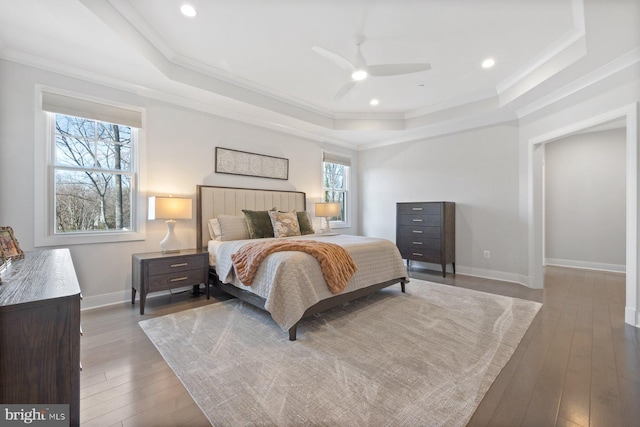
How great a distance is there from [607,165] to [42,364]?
Answer: 7.38 metres

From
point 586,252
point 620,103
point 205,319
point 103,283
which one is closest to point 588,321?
point 620,103

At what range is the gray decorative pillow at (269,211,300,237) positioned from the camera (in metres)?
3.88

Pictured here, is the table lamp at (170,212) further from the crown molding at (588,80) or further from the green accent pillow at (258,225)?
the crown molding at (588,80)

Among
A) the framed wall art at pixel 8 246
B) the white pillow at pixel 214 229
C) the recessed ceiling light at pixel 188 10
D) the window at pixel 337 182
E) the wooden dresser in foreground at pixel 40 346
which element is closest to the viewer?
the wooden dresser in foreground at pixel 40 346

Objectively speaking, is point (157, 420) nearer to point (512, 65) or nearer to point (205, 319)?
point (205, 319)

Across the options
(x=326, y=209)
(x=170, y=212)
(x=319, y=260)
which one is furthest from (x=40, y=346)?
(x=326, y=209)

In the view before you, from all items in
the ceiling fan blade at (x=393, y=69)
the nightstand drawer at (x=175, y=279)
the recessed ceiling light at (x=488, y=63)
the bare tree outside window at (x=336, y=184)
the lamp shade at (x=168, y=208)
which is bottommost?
the nightstand drawer at (x=175, y=279)

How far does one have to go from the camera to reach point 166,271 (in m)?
3.00

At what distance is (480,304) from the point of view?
123 inches

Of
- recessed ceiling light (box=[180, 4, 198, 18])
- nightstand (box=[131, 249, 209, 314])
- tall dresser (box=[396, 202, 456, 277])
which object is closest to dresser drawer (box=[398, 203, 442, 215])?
tall dresser (box=[396, 202, 456, 277])

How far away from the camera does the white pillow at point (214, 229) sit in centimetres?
372

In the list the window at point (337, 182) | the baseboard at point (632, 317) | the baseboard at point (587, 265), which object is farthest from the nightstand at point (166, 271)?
the baseboard at point (587, 265)

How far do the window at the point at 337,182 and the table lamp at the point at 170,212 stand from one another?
2935 mm

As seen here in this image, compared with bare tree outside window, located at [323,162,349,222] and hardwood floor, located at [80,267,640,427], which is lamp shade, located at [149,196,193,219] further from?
bare tree outside window, located at [323,162,349,222]
